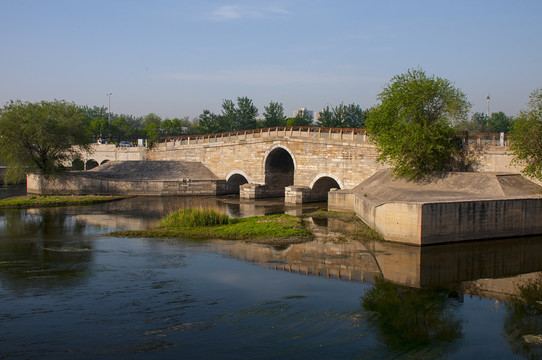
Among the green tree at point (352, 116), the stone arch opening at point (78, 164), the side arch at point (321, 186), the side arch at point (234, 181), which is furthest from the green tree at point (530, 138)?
the stone arch opening at point (78, 164)

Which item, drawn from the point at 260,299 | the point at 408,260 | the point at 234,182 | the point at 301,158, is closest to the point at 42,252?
the point at 260,299

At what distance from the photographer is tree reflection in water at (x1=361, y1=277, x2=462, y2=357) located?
1302 cm

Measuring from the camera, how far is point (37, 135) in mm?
48344

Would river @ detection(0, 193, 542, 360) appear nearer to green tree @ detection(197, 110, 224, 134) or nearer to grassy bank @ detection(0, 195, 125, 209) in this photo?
grassy bank @ detection(0, 195, 125, 209)

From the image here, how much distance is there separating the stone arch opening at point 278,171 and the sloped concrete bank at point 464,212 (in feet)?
70.4

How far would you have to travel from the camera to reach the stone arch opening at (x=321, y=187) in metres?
43.9

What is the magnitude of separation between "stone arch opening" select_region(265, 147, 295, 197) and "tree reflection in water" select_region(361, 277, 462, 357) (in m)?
32.1

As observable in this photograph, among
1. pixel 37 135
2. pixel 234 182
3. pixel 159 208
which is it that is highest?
pixel 37 135

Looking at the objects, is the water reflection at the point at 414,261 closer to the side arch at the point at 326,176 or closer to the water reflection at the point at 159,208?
the water reflection at the point at 159,208

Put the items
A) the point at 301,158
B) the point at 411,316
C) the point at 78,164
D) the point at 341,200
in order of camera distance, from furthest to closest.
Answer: the point at 78,164, the point at 301,158, the point at 341,200, the point at 411,316

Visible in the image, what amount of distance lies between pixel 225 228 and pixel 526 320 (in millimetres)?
16991

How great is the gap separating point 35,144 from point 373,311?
46.0 m

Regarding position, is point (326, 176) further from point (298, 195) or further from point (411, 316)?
point (411, 316)

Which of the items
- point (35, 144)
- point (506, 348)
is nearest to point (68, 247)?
point (506, 348)
